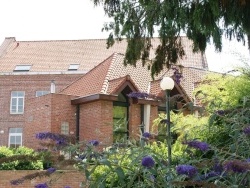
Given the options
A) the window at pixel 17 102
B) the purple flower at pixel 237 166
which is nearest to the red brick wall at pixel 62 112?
the window at pixel 17 102

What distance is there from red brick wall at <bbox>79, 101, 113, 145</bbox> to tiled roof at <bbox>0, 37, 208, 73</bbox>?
45.1ft

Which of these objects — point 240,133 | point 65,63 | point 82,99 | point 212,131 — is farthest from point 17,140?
point 240,133

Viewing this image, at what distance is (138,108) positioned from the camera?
60.8ft

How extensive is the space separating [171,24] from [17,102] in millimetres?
24935

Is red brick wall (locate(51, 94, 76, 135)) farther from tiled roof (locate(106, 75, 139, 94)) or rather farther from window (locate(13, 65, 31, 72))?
window (locate(13, 65, 31, 72))

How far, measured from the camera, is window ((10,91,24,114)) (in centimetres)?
3112

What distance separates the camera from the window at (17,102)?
31123mm

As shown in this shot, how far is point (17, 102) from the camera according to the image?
3142 centimetres

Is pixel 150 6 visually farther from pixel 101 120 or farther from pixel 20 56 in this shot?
pixel 20 56

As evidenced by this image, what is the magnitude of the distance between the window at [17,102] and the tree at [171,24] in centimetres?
2330

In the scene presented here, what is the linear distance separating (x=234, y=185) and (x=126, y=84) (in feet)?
49.4

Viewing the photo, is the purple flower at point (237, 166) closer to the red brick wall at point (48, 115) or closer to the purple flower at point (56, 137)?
the purple flower at point (56, 137)

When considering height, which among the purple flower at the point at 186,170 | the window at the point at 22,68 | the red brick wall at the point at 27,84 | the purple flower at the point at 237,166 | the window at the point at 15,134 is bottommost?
the window at the point at 15,134

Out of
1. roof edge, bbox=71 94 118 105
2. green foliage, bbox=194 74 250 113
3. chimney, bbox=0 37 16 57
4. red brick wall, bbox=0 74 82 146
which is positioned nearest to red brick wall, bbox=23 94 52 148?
roof edge, bbox=71 94 118 105
